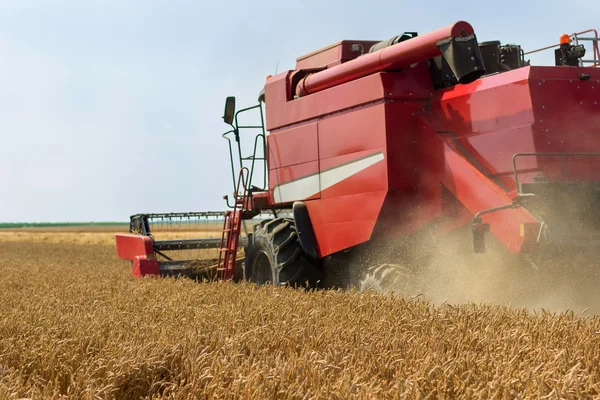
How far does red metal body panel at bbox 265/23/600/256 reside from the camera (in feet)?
19.5

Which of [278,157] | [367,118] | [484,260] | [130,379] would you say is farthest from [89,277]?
[130,379]

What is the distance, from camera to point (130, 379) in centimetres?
367

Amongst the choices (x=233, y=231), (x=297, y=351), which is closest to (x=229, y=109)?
(x=233, y=231)

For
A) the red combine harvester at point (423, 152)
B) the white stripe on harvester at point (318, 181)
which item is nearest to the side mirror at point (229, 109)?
the red combine harvester at point (423, 152)

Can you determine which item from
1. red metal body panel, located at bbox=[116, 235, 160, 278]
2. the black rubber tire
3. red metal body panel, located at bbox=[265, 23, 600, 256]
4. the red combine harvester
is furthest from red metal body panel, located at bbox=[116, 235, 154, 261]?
red metal body panel, located at bbox=[265, 23, 600, 256]

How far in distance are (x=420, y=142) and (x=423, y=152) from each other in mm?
102

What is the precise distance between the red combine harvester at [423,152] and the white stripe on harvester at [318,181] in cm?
2

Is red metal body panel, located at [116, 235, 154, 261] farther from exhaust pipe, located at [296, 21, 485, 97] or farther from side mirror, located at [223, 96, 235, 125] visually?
exhaust pipe, located at [296, 21, 485, 97]

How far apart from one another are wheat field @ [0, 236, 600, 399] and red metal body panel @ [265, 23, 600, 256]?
997mm

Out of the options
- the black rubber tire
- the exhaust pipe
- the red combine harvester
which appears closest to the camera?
the red combine harvester

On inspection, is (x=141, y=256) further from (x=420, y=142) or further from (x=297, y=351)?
(x=297, y=351)

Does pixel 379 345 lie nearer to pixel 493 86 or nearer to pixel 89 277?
pixel 493 86

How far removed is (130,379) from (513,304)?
3.65 m

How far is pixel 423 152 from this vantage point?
679cm
